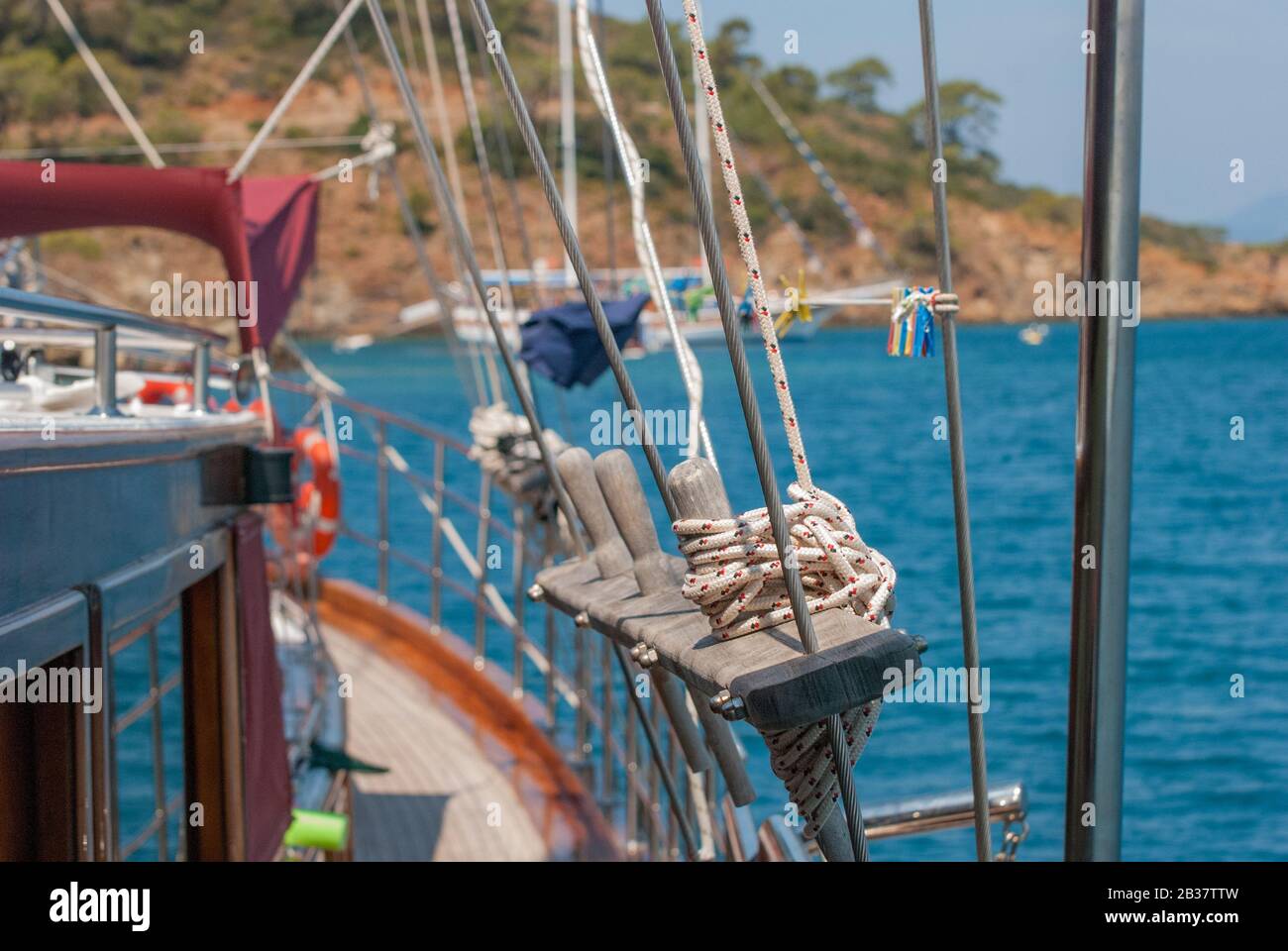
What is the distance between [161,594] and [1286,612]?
18.1 metres

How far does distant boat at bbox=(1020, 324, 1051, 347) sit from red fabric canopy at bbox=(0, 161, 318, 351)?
43.1 metres

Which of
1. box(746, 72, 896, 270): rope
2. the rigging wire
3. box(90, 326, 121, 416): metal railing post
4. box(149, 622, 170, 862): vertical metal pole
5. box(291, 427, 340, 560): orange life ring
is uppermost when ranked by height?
box(746, 72, 896, 270): rope

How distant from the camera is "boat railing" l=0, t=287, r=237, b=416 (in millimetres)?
2176

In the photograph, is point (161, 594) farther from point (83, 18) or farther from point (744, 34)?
point (744, 34)

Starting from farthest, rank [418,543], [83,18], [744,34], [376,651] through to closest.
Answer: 1. [744,34]
2. [83,18]
3. [418,543]
4. [376,651]

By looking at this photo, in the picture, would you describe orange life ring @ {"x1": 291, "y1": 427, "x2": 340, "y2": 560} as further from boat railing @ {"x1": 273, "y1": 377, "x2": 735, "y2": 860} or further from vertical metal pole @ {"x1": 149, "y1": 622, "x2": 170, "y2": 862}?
vertical metal pole @ {"x1": 149, "y1": 622, "x2": 170, "y2": 862}

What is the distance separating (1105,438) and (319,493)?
561 centimetres

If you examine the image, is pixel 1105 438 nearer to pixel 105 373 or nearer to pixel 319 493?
pixel 105 373

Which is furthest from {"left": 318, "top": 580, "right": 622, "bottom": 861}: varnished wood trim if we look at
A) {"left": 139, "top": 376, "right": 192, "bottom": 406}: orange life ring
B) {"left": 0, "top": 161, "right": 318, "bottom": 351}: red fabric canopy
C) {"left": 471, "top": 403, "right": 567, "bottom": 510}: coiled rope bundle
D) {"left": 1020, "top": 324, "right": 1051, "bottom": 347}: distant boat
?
{"left": 1020, "top": 324, "right": 1051, "bottom": 347}: distant boat

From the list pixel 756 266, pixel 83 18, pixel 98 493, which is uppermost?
pixel 83 18

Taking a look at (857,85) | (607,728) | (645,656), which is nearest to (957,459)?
(645,656)

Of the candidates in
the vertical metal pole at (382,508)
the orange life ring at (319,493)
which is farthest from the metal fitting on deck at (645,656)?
the orange life ring at (319,493)
